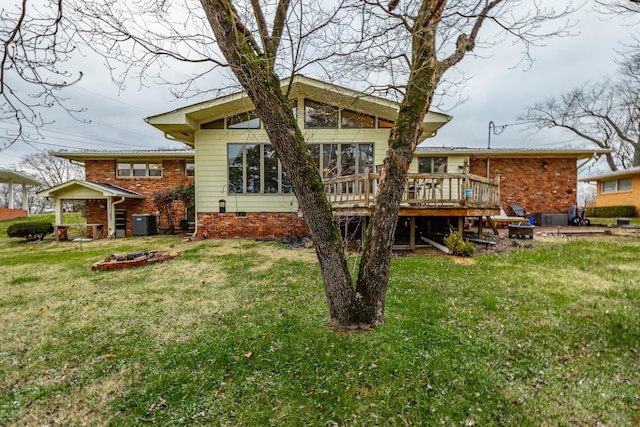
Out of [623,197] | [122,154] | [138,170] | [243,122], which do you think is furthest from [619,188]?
[122,154]

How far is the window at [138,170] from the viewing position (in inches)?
547

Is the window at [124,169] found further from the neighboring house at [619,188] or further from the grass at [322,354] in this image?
the neighboring house at [619,188]

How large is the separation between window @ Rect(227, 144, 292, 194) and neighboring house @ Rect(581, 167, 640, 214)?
18.4 metres

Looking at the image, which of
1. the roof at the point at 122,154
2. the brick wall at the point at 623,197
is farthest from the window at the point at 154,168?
the brick wall at the point at 623,197

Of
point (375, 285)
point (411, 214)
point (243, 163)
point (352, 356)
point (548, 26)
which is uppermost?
point (548, 26)

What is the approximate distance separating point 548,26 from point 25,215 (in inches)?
1070

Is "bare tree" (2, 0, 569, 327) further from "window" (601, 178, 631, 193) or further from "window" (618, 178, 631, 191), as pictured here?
"window" (601, 178, 631, 193)

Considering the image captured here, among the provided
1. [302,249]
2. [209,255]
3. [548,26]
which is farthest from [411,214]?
[209,255]

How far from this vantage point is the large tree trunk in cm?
263

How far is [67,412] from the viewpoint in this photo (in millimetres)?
2223

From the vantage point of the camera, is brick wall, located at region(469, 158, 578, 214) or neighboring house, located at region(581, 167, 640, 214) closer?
brick wall, located at region(469, 158, 578, 214)

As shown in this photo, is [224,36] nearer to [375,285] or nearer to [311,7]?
[311,7]

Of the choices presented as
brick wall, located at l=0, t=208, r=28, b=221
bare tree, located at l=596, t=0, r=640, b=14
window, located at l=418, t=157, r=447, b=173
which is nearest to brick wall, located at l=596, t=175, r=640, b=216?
window, located at l=418, t=157, r=447, b=173

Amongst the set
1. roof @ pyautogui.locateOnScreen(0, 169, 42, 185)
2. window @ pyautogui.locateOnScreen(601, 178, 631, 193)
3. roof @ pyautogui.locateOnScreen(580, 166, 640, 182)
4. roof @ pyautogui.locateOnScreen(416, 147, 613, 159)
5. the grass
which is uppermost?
roof @ pyautogui.locateOnScreen(416, 147, 613, 159)
